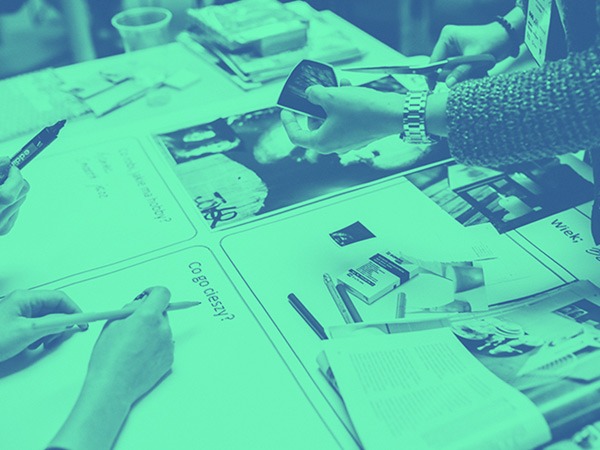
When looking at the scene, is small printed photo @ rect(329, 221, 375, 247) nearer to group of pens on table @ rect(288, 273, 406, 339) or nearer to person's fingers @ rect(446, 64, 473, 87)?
group of pens on table @ rect(288, 273, 406, 339)

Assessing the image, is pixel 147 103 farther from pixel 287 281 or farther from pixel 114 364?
pixel 114 364

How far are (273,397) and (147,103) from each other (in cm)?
79

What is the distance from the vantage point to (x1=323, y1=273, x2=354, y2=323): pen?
2.65 feet

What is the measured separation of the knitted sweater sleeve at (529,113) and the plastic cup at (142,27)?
2.98ft

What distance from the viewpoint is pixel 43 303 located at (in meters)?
0.78

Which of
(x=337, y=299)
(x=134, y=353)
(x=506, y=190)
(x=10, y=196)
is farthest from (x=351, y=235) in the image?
(x=10, y=196)

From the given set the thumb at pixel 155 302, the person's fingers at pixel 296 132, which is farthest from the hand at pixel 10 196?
the person's fingers at pixel 296 132

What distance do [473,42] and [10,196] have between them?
0.79 meters

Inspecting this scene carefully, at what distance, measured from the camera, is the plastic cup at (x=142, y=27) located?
1.50 meters

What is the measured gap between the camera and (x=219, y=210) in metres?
1.01

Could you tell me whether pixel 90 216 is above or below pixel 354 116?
below

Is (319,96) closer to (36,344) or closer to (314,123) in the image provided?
(314,123)

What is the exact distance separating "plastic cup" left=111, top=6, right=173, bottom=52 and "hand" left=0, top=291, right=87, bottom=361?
88 cm

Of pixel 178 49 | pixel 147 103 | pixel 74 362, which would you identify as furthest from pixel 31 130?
pixel 74 362
